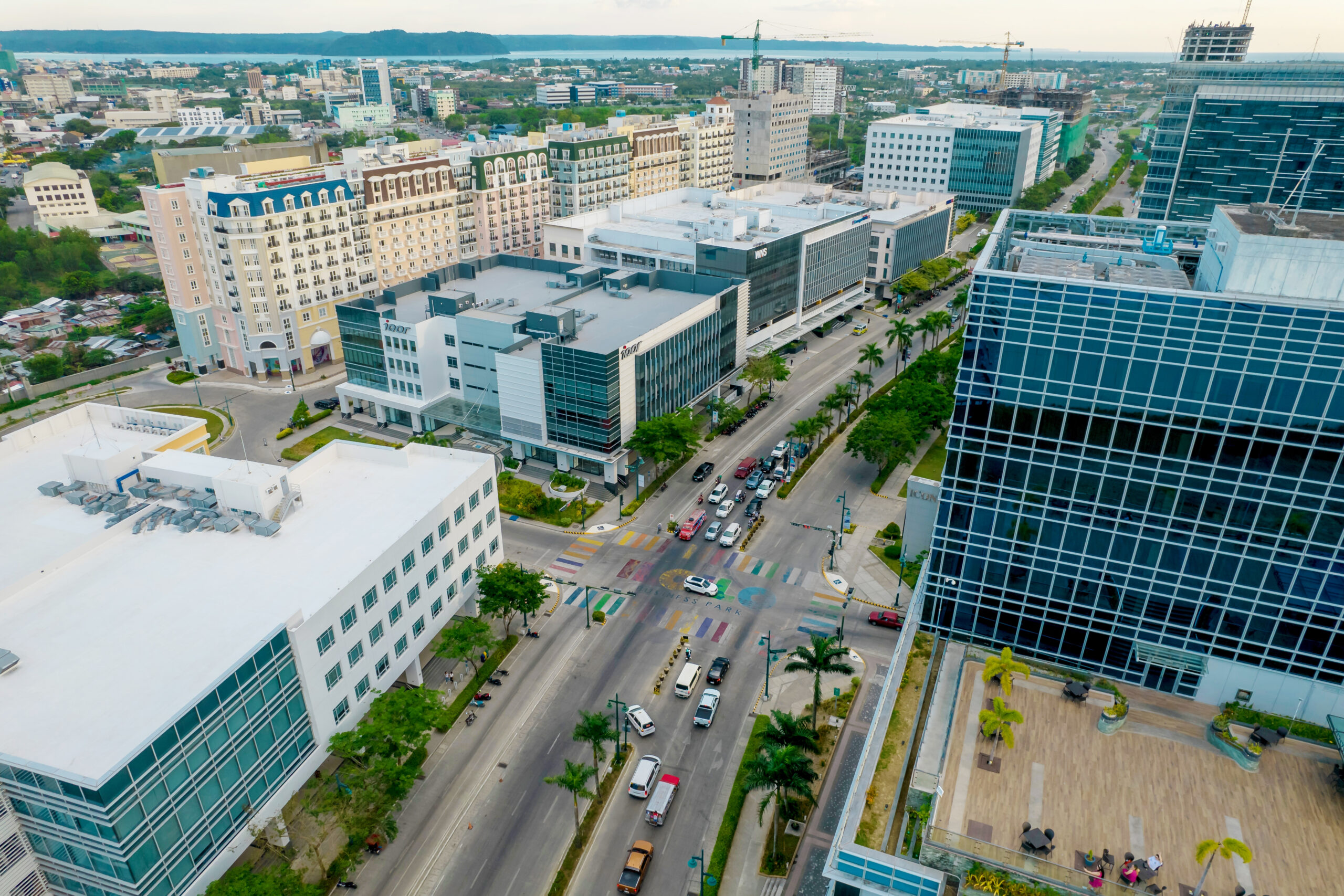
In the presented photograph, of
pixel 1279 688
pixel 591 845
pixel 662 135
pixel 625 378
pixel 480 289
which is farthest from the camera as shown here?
pixel 662 135

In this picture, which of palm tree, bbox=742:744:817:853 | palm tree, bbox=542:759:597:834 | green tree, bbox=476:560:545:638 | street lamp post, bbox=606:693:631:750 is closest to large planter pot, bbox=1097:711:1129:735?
palm tree, bbox=742:744:817:853

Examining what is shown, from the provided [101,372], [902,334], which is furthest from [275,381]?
[902,334]

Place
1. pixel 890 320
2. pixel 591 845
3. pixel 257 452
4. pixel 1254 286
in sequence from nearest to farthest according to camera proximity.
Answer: pixel 1254 286 → pixel 591 845 → pixel 257 452 → pixel 890 320

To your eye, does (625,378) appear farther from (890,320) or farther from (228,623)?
(890,320)

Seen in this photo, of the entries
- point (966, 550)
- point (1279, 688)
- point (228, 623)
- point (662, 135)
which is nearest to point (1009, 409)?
point (966, 550)

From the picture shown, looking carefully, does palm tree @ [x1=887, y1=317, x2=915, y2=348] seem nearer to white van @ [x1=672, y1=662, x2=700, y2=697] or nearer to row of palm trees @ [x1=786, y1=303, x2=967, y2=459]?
row of palm trees @ [x1=786, y1=303, x2=967, y2=459]

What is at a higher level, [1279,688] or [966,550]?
[966,550]

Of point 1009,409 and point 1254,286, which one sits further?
point 1009,409

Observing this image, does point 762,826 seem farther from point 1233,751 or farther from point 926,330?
point 926,330
